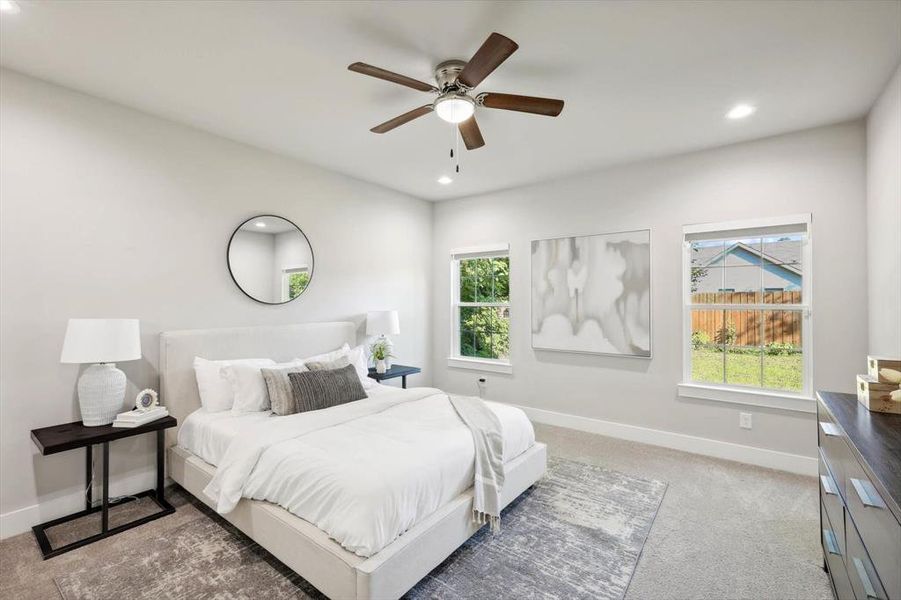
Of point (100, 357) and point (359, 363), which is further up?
point (100, 357)

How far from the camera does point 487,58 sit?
1880 millimetres

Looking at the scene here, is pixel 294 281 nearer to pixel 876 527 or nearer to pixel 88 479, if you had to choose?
pixel 88 479

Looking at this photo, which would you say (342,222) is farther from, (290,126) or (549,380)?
(549,380)

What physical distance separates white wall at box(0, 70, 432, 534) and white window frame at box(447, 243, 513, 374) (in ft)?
6.82

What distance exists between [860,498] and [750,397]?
256 cm

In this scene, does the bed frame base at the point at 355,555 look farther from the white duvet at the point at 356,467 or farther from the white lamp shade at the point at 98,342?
the white lamp shade at the point at 98,342

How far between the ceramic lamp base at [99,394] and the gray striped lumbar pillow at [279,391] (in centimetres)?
87

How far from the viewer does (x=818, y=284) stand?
127 inches

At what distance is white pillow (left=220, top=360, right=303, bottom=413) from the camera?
2.88 metres

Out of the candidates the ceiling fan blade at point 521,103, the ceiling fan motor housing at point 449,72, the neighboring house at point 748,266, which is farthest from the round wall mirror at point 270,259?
the neighboring house at point 748,266

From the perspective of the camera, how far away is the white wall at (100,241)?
2469 mm

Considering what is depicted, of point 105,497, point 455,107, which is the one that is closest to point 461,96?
point 455,107

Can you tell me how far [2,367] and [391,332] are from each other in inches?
115

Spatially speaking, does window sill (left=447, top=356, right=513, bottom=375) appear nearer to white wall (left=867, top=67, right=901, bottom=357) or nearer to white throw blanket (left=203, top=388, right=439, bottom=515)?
white throw blanket (left=203, top=388, right=439, bottom=515)
